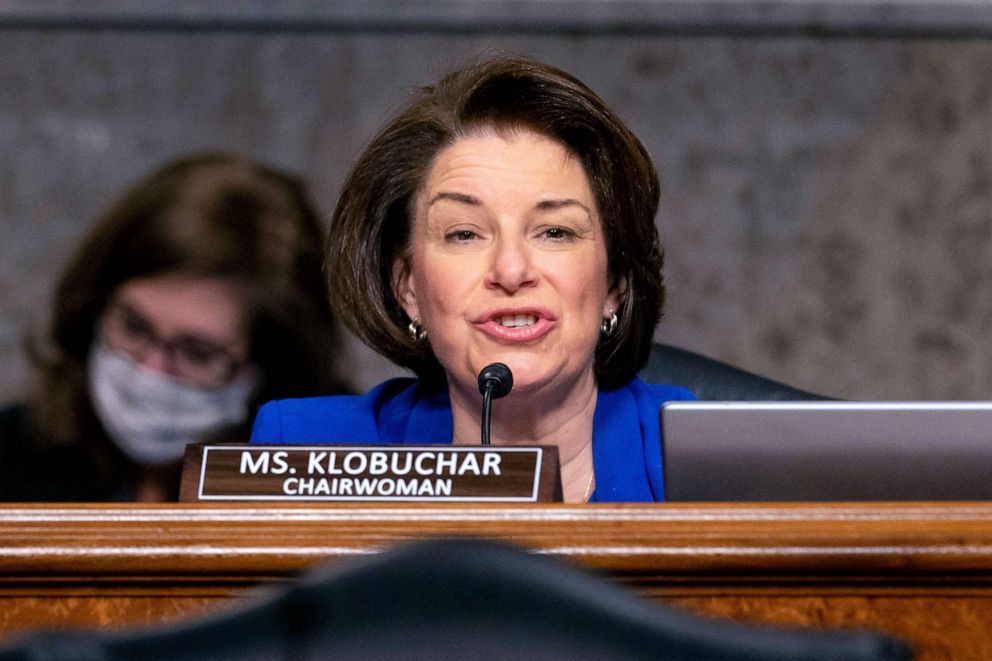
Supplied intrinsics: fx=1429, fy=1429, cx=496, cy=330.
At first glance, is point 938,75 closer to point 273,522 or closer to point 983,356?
point 983,356

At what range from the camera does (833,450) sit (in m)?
1.06

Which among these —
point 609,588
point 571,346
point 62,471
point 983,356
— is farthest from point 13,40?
point 609,588

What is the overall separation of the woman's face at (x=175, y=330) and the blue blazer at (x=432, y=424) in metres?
0.50

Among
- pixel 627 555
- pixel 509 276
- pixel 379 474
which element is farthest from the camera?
pixel 509 276

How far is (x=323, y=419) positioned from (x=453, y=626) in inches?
47.8

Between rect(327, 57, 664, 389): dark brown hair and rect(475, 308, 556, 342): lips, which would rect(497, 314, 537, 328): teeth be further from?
rect(327, 57, 664, 389): dark brown hair

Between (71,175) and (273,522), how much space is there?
247cm

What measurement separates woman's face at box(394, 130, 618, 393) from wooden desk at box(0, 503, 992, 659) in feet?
2.09

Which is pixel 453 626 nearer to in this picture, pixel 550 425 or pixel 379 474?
pixel 379 474

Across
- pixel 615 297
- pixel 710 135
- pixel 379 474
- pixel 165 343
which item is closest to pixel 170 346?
pixel 165 343

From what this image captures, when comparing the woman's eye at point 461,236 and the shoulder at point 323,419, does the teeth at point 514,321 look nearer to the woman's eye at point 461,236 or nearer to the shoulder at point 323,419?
the woman's eye at point 461,236

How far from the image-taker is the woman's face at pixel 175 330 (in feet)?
7.18

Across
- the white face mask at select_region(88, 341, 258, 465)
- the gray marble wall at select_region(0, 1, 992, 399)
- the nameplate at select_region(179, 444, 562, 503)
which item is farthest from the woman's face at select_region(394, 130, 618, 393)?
the gray marble wall at select_region(0, 1, 992, 399)

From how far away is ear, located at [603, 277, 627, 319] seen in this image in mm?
1688
